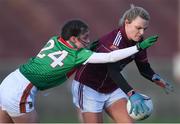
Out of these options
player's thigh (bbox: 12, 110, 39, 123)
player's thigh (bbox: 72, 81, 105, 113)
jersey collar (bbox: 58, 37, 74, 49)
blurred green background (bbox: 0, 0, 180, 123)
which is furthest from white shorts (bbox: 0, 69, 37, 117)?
blurred green background (bbox: 0, 0, 180, 123)

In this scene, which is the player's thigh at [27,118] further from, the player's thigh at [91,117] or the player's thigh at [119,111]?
the player's thigh at [119,111]

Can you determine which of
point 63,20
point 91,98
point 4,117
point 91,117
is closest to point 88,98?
point 91,98

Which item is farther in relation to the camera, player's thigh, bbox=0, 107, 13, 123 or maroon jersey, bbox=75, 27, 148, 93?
maroon jersey, bbox=75, 27, 148, 93

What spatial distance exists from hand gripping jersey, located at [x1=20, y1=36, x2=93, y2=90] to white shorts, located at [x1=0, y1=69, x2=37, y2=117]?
0.08 metres

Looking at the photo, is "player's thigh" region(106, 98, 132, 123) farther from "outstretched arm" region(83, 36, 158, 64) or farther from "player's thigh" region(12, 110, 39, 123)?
"player's thigh" region(12, 110, 39, 123)

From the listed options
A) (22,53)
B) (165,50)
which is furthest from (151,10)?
(22,53)

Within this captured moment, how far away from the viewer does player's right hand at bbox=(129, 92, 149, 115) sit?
8.04 metres

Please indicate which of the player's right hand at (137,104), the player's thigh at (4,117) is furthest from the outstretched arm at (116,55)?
the player's thigh at (4,117)

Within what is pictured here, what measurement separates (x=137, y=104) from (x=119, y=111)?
53cm

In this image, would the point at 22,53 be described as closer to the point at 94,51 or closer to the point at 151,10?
the point at 151,10

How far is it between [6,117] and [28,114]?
274 millimetres

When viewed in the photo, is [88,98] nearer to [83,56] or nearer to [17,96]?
[83,56]

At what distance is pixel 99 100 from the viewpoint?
8.62 m

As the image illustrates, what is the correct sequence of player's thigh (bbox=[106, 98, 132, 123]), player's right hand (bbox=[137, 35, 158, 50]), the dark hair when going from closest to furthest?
1. player's right hand (bbox=[137, 35, 158, 50])
2. the dark hair
3. player's thigh (bbox=[106, 98, 132, 123])
